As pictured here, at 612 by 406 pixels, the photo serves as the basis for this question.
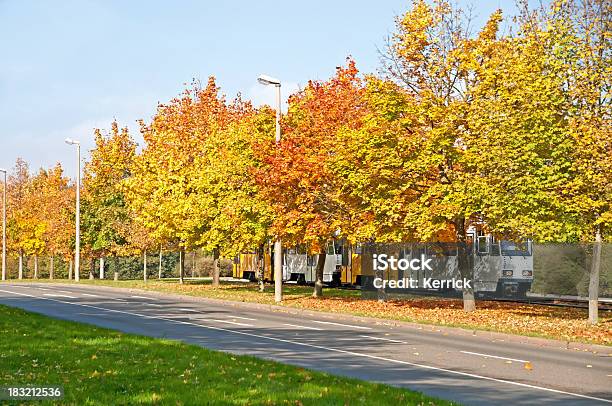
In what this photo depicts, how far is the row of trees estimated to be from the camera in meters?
24.7

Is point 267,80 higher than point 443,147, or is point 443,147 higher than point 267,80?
point 267,80

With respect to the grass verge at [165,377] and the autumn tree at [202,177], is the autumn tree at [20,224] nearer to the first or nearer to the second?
the autumn tree at [202,177]

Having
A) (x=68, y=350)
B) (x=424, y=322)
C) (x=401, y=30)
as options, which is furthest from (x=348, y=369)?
(x=401, y=30)

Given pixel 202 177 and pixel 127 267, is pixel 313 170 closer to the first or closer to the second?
pixel 202 177

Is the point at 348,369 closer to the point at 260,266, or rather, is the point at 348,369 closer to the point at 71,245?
the point at 260,266

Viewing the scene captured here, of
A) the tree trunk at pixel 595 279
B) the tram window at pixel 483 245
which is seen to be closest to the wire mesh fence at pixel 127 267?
the tram window at pixel 483 245

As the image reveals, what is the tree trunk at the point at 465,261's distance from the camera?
98.0ft

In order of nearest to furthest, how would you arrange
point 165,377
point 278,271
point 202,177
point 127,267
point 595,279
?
1. point 165,377
2. point 595,279
3. point 278,271
4. point 202,177
5. point 127,267

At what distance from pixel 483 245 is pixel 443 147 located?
Result: 962cm

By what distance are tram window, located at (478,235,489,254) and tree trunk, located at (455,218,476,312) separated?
416 cm

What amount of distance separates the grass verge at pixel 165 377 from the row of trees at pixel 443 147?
43.3 feet

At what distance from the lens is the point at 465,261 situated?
30828 millimetres

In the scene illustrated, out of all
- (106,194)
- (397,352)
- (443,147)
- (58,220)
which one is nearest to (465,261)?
(443,147)

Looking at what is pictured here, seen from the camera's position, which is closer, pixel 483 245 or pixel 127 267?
pixel 483 245
